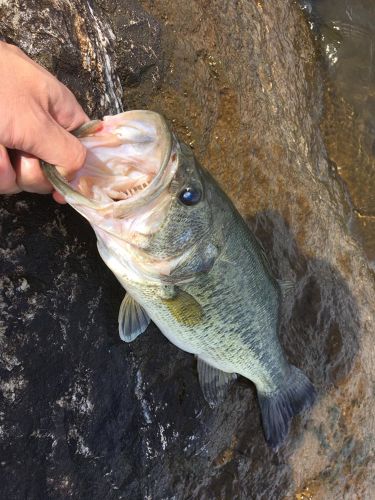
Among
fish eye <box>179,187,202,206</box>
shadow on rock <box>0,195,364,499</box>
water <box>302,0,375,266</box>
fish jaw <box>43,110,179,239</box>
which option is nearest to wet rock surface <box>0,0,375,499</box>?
shadow on rock <box>0,195,364,499</box>

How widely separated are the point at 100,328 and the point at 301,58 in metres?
3.86

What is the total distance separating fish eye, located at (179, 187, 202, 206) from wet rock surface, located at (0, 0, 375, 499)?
0.66 metres

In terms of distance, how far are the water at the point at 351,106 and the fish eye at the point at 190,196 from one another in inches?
135

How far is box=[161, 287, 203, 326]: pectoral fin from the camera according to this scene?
3.05m

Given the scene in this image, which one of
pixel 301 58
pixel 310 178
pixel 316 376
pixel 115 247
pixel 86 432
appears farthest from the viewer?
pixel 301 58

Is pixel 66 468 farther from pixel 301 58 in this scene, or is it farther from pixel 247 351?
pixel 301 58

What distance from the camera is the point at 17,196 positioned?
109 inches

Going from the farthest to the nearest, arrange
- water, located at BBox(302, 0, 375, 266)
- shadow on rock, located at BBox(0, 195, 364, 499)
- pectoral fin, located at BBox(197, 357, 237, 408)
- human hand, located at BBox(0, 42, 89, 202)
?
water, located at BBox(302, 0, 375, 266), pectoral fin, located at BBox(197, 357, 237, 408), shadow on rock, located at BBox(0, 195, 364, 499), human hand, located at BBox(0, 42, 89, 202)

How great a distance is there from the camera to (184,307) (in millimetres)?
3088

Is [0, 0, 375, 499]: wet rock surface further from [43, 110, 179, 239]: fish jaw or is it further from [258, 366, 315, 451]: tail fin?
[43, 110, 179, 239]: fish jaw

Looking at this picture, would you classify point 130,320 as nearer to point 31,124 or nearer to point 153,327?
point 153,327

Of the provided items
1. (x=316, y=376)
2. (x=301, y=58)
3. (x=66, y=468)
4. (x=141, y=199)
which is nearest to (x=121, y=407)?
(x=66, y=468)

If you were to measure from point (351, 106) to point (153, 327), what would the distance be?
3.76 meters

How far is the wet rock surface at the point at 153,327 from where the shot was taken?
2.84 meters
